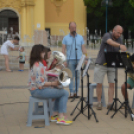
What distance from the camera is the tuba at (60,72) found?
5043mm

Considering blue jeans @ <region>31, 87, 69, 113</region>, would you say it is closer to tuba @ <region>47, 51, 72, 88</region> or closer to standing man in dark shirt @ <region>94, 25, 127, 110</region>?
tuba @ <region>47, 51, 72, 88</region>

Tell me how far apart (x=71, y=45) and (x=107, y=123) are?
258 centimetres

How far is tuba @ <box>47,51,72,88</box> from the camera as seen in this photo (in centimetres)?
504

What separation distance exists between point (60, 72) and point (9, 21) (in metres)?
27.7

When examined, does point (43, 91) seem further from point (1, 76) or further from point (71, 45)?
point (1, 76)

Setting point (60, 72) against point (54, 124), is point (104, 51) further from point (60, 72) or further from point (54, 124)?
point (54, 124)

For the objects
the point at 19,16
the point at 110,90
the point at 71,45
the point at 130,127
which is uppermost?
the point at 19,16

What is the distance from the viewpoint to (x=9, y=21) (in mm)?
31719

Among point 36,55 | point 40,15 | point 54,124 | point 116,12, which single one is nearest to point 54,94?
point 54,124

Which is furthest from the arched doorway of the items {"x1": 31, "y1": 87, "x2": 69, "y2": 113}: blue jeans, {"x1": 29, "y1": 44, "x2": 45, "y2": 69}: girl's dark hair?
{"x1": 31, "y1": 87, "x2": 69, "y2": 113}: blue jeans

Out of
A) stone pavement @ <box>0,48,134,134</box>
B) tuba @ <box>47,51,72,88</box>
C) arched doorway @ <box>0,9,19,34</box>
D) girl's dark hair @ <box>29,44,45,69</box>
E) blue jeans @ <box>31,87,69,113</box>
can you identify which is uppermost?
arched doorway @ <box>0,9,19,34</box>

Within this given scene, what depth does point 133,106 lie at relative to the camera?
22.1ft

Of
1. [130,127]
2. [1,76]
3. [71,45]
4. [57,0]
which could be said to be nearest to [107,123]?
[130,127]

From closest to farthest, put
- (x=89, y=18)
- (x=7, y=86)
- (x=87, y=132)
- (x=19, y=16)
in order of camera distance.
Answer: (x=87, y=132)
(x=7, y=86)
(x=19, y=16)
(x=89, y=18)
